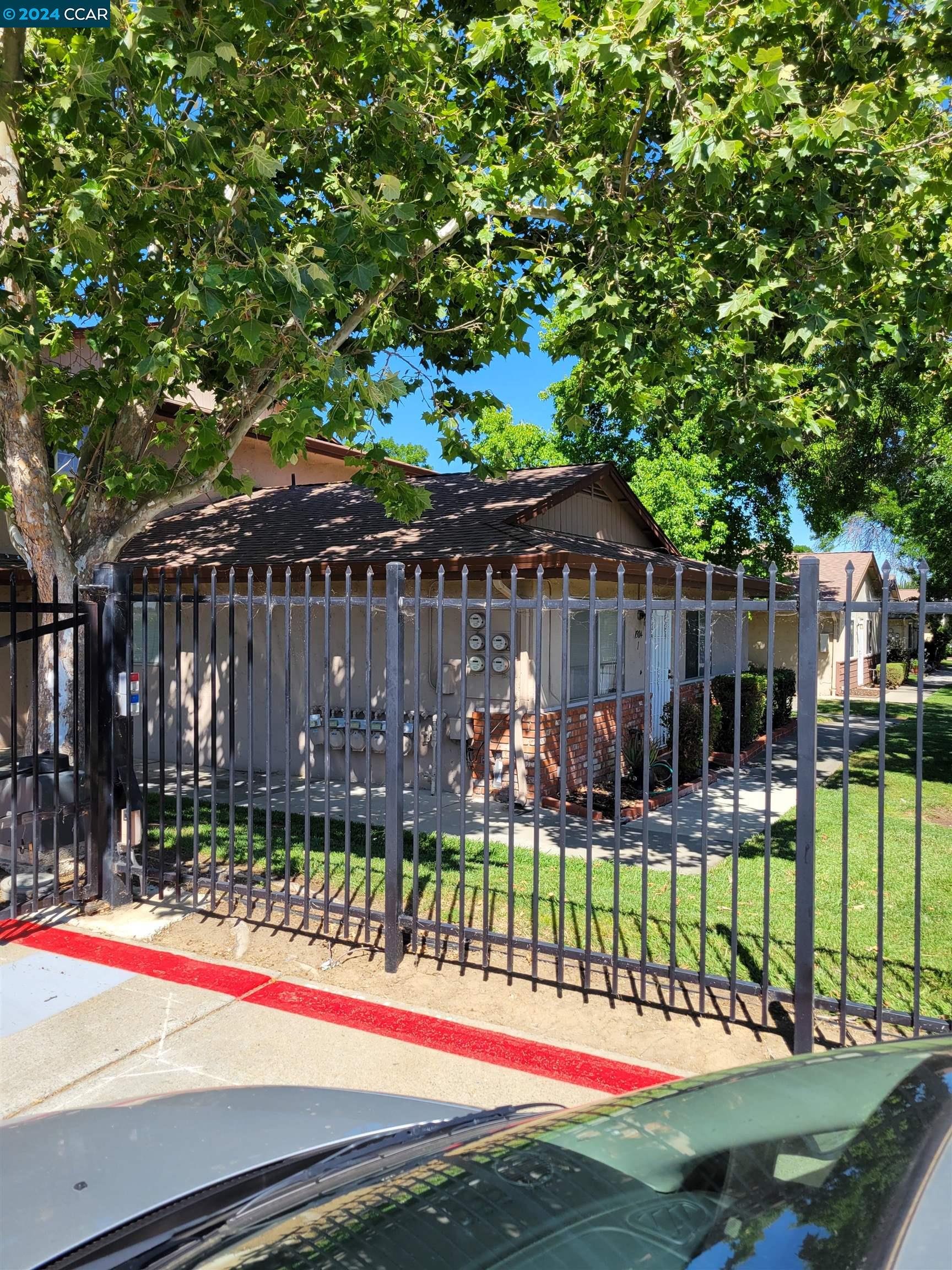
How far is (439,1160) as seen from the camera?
1.85 m

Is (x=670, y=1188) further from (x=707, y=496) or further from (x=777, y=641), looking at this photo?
(x=777, y=641)

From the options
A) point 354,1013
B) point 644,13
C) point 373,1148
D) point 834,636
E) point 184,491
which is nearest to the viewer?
point 373,1148

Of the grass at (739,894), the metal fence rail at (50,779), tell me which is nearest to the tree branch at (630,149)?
the metal fence rail at (50,779)

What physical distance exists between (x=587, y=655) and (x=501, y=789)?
2.07 m

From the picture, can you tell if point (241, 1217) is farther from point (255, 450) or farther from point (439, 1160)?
point (255, 450)

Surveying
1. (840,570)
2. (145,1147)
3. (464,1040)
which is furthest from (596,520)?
(840,570)

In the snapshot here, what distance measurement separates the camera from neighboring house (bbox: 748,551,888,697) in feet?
77.6

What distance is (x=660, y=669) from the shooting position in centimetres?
1426

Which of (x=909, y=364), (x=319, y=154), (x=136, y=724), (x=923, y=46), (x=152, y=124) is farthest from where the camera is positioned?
(x=136, y=724)

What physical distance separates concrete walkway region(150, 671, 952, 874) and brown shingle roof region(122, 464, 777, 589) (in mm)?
2744

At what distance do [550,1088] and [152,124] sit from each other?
6262 millimetres

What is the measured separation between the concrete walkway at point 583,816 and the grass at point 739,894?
28 centimetres

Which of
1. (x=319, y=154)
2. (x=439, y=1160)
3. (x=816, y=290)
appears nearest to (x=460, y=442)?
(x=319, y=154)

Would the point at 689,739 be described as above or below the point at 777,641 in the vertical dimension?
below
